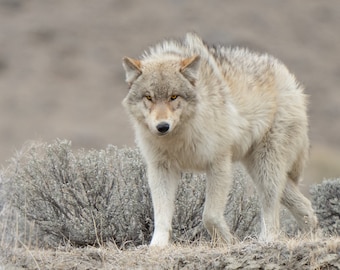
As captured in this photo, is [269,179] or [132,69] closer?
[132,69]

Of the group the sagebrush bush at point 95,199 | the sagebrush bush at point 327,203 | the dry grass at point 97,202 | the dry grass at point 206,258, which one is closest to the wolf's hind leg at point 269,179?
the dry grass at point 97,202

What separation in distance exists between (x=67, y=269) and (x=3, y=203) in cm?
316

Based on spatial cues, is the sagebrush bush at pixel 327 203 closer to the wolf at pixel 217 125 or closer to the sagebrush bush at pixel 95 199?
the wolf at pixel 217 125

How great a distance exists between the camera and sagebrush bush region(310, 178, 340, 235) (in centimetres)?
1173

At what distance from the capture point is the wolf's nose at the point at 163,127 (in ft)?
31.4

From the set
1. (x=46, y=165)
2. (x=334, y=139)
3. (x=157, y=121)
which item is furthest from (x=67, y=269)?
(x=334, y=139)

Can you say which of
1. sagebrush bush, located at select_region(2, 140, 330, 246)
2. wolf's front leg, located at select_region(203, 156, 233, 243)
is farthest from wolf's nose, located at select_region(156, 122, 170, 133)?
sagebrush bush, located at select_region(2, 140, 330, 246)

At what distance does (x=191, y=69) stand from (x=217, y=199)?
4.01 feet

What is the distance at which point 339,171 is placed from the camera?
2834 centimetres

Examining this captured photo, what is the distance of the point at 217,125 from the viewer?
10.2 metres

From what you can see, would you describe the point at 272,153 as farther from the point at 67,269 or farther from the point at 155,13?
the point at 155,13

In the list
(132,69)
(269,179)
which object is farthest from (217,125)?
(269,179)

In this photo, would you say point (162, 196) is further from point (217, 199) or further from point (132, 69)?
point (132, 69)

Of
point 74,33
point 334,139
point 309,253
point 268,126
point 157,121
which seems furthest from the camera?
point 74,33
